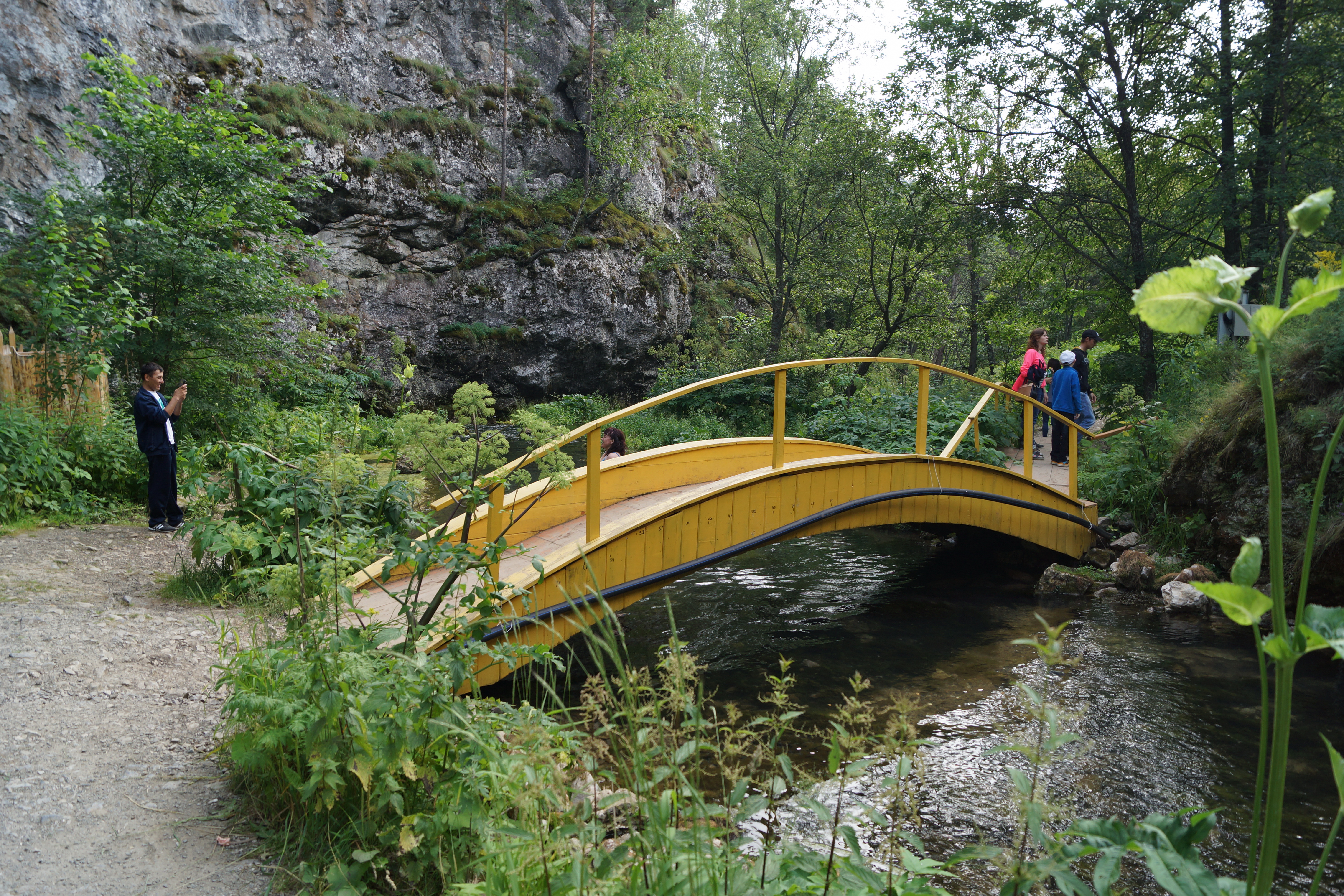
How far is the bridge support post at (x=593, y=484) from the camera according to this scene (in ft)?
15.1

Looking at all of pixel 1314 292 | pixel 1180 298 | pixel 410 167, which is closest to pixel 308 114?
pixel 410 167

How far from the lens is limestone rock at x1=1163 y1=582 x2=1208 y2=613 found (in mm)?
7434

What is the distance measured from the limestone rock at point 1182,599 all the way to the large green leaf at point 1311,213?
774cm

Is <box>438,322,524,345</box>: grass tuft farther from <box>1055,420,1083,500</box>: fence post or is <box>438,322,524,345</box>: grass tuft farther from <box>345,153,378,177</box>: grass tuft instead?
<box>1055,420,1083,500</box>: fence post

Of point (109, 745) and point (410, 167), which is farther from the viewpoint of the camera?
point (410, 167)

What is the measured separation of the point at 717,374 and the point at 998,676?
46.1 feet

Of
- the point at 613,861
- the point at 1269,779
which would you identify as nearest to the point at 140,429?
the point at 613,861

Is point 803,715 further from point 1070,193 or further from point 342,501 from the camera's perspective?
point 1070,193

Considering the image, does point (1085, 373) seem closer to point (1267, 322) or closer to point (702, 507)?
point (702, 507)

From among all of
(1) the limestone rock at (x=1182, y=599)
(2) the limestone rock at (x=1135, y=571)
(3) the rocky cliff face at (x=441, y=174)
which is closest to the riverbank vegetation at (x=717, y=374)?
(3) the rocky cliff face at (x=441, y=174)

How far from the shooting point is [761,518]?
577 centimetres

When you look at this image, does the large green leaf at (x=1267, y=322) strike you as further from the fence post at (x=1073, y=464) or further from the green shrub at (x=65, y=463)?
the fence post at (x=1073, y=464)

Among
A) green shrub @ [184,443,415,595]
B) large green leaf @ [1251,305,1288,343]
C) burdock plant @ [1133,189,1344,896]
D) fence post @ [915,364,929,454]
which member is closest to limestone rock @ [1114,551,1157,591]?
fence post @ [915,364,929,454]

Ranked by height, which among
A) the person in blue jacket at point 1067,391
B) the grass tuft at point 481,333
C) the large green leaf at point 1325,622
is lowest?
the large green leaf at point 1325,622
